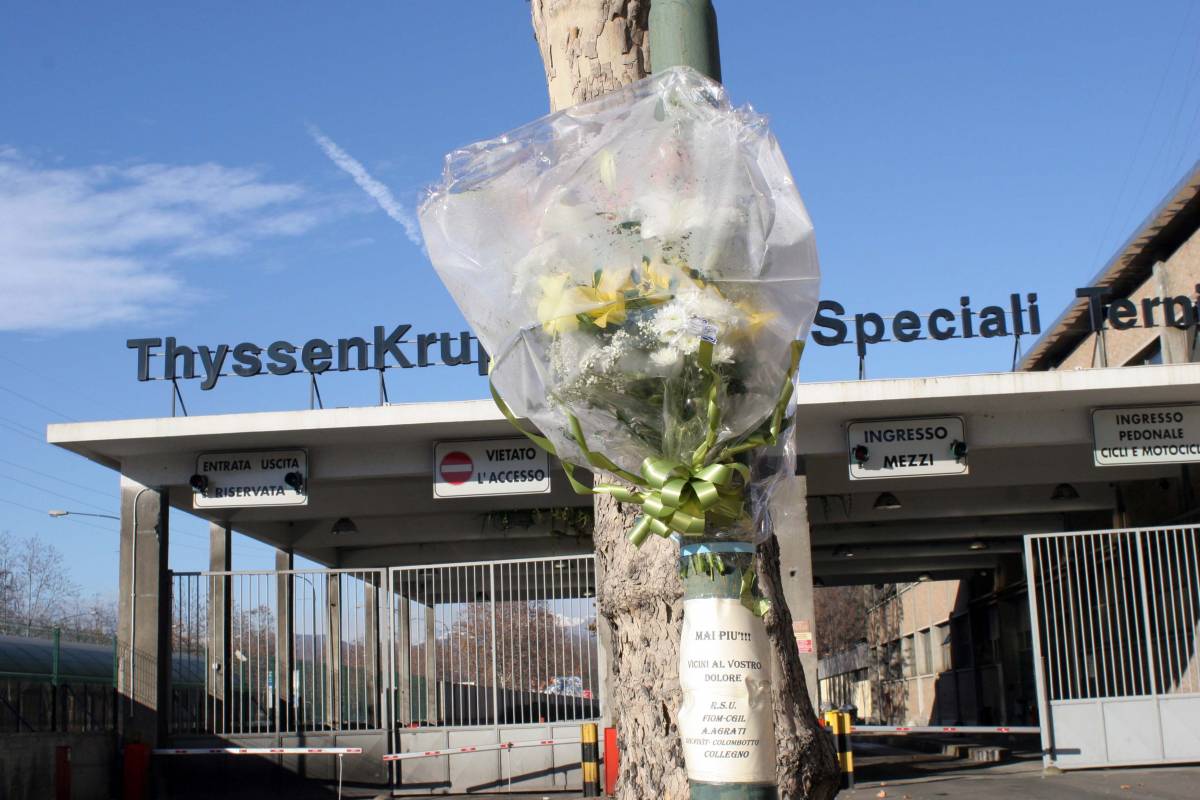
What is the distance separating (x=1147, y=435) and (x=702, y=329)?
508 inches

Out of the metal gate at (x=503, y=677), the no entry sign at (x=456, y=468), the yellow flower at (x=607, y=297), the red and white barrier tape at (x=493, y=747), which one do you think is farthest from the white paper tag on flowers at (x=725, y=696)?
the no entry sign at (x=456, y=468)

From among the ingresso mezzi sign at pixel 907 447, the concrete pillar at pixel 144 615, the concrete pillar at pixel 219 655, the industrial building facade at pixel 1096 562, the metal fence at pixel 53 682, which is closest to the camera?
the ingresso mezzi sign at pixel 907 447

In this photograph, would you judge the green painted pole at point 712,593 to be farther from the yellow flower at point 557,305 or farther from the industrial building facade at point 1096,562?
the industrial building facade at point 1096,562

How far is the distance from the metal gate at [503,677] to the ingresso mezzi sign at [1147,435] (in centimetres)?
608

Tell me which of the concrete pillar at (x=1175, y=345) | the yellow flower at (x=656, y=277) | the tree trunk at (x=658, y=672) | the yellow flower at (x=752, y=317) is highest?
the concrete pillar at (x=1175, y=345)

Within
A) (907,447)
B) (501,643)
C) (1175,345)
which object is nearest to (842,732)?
(907,447)

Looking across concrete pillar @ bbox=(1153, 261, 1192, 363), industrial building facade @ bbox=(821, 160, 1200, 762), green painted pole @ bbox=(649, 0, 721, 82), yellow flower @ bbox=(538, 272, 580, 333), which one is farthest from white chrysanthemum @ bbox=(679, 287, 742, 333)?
concrete pillar @ bbox=(1153, 261, 1192, 363)

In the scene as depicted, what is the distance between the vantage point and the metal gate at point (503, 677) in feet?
45.2

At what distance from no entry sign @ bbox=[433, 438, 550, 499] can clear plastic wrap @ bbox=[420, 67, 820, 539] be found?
11.2 metres

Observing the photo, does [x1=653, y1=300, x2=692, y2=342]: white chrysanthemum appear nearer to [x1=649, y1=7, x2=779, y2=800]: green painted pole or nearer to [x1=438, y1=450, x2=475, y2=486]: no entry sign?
[x1=649, y1=7, x2=779, y2=800]: green painted pole

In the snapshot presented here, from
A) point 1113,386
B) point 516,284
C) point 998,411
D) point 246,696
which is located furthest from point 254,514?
point 516,284

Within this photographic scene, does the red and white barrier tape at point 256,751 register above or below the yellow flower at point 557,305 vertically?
Result: below

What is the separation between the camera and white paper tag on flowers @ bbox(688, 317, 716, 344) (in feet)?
8.98

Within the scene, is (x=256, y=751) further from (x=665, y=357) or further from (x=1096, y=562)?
(x=665, y=357)
